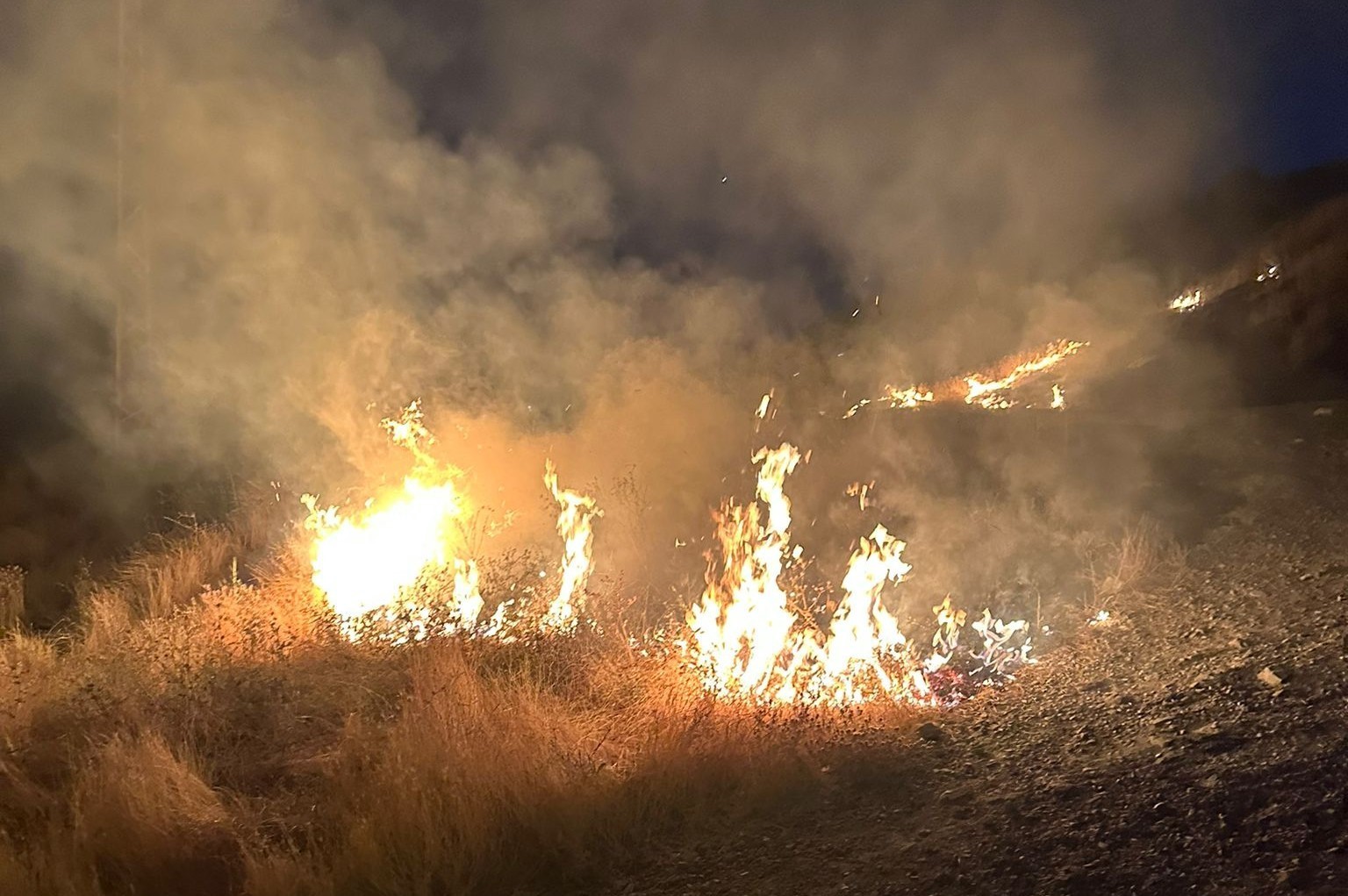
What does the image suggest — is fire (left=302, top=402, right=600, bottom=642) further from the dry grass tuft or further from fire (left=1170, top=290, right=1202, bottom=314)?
fire (left=1170, top=290, right=1202, bottom=314)

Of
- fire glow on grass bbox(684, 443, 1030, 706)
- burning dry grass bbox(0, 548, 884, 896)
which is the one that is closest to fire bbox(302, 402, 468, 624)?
burning dry grass bbox(0, 548, 884, 896)

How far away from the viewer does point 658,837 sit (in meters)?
3.24

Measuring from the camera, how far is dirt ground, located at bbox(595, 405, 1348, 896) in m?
2.55

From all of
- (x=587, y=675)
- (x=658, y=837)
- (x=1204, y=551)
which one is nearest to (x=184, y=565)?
(x=587, y=675)

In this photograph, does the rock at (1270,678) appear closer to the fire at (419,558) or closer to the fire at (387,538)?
the fire at (419,558)

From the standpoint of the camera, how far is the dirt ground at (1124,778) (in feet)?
8.36

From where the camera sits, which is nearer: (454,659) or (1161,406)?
(454,659)

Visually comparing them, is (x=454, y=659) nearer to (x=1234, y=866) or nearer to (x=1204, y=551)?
(x=1234, y=866)

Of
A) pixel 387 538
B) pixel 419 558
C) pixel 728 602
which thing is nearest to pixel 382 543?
pixel 387 538

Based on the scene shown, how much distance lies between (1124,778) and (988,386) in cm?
715

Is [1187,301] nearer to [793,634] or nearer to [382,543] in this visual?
[793,634]

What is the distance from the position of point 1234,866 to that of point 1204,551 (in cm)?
276

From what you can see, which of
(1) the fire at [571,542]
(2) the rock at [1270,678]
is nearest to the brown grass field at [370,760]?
(1) the fire at [571,542]

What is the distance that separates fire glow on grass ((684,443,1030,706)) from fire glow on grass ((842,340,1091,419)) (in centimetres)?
251
